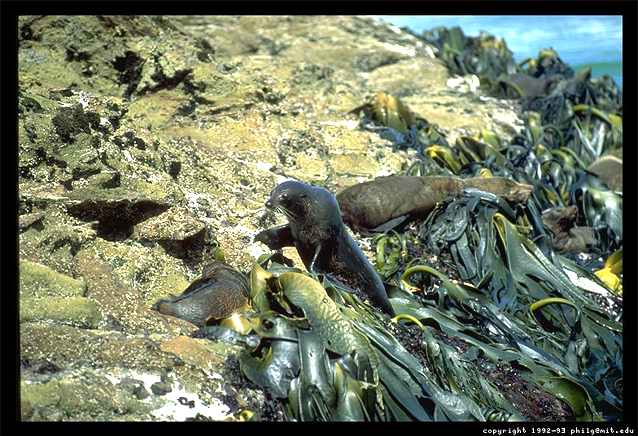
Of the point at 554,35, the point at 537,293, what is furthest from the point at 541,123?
the point at 537,293

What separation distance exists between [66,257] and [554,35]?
8819 mm

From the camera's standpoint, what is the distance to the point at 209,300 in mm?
3318

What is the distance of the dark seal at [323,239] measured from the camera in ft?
12.6

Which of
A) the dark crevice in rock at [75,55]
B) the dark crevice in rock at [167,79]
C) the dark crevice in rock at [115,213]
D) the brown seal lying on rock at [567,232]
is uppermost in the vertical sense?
the dark crevice in rock at [75,55]

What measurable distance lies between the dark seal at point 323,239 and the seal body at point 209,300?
536mm

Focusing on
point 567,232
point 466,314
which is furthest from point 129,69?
point 567,232

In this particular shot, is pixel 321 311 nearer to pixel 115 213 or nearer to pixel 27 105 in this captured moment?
pixel 115 213

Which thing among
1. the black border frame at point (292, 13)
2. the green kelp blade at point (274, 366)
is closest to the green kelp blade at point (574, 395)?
the black border frame at point (292, 13)

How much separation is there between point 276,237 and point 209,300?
2.76 feet

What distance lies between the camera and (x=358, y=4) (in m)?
3.30

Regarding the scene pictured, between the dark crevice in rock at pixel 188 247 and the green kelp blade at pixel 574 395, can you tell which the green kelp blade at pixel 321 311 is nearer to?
the dark crevice in rock at pixel 188 247

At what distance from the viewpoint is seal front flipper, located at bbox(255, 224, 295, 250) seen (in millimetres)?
4082

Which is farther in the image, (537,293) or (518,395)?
(537,293)

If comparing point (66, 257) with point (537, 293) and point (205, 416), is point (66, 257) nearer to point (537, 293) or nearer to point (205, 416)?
point (205, 416)
